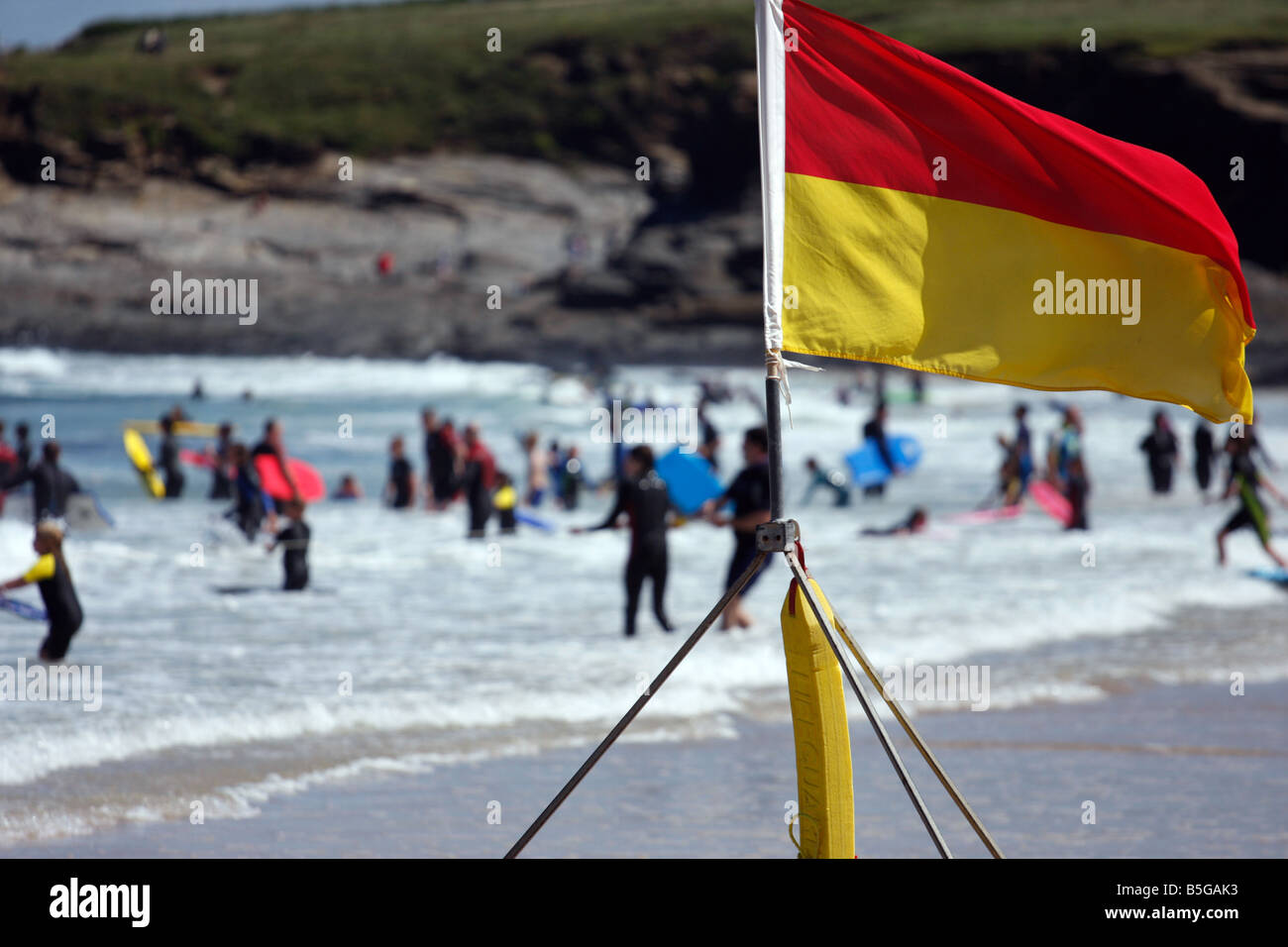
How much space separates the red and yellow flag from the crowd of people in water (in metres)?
0.55

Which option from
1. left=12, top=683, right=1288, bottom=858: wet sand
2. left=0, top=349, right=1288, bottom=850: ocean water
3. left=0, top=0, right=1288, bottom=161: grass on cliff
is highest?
left=0, top=0, right=1288, bottom=161: grass on cliff

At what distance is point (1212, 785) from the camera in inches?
280

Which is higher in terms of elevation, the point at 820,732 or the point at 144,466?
the point at 144,466

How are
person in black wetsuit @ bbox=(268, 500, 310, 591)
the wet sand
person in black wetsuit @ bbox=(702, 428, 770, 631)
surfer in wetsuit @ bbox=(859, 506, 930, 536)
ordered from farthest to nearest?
surfer in wetsuit @ bbox=(859, 506, 930, 536) → person in black wetsuit @ bbox=(268, 500, 310, 591) → person in black wetsuit @ bbox=(702, 428, 770, 631) → the wet sand

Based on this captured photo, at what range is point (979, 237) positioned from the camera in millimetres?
4262

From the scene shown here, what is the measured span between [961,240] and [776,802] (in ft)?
11.3

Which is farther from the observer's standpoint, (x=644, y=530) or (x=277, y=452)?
(x=277, y=452)

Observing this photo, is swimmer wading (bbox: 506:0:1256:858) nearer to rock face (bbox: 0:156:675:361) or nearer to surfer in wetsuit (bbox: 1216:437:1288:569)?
surfer in wetsuit (bbox: 1216:437:1288:569)

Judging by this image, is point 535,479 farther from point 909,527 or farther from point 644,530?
point 644,530

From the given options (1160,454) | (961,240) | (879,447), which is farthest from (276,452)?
(1160,454)

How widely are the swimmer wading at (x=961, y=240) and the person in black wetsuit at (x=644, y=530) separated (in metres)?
7.13

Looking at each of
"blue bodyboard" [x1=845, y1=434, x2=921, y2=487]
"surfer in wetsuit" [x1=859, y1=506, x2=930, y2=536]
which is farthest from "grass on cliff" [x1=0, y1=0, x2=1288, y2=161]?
"surfer in wetsuit" [x1=859, y1=506, x2=930, y2=536]

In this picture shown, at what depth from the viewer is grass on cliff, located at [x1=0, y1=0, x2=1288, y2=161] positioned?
8788cm
